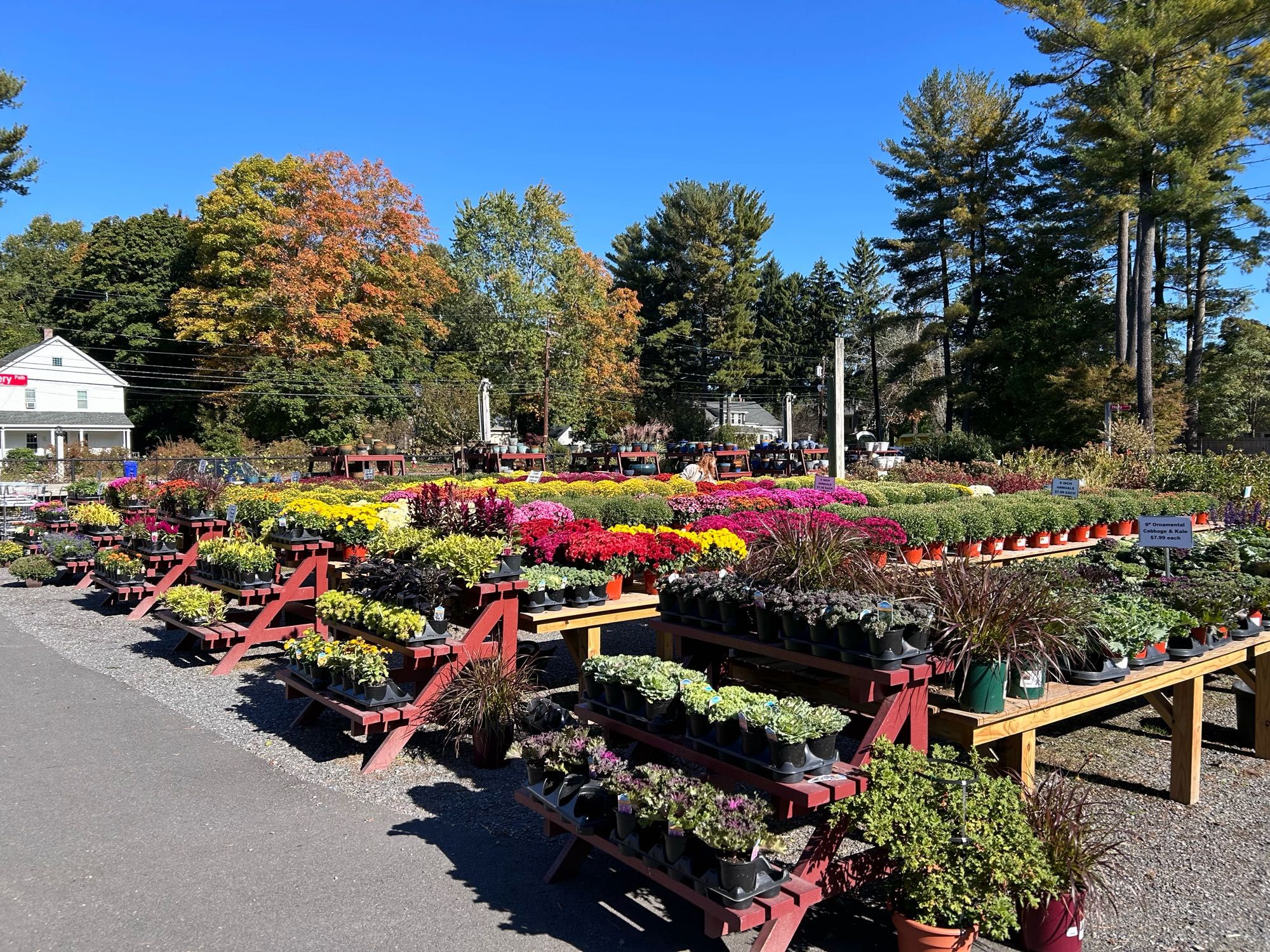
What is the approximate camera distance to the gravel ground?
10.9 ft

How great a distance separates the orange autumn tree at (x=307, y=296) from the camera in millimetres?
31031

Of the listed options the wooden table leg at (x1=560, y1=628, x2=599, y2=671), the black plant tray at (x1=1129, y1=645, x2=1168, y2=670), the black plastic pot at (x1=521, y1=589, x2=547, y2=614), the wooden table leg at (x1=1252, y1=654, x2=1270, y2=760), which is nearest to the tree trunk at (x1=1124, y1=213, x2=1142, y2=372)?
the wooden table leg at (x1=1252, y1=654, x2=1270, y2=760)

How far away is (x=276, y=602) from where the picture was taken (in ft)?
24.6

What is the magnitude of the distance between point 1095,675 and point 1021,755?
63cm

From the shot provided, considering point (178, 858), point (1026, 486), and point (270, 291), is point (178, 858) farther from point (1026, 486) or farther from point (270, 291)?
point (270, 291)

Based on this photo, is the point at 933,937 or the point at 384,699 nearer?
the point at 933,937

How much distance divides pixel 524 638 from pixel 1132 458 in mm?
14012

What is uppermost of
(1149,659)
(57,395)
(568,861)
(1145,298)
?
(1145,298)

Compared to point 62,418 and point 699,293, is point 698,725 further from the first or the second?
point 62,418

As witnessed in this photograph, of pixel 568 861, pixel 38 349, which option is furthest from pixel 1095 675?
pixel 38 349

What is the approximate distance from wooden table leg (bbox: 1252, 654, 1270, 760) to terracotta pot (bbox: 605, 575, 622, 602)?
411 cm

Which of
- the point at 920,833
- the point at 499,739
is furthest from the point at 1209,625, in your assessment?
the point at 499,739

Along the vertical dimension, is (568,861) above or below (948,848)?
below

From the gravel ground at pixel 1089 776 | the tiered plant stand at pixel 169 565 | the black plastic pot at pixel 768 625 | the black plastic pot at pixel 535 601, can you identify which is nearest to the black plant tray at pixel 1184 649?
the gravel ground at pixel 1089 776
